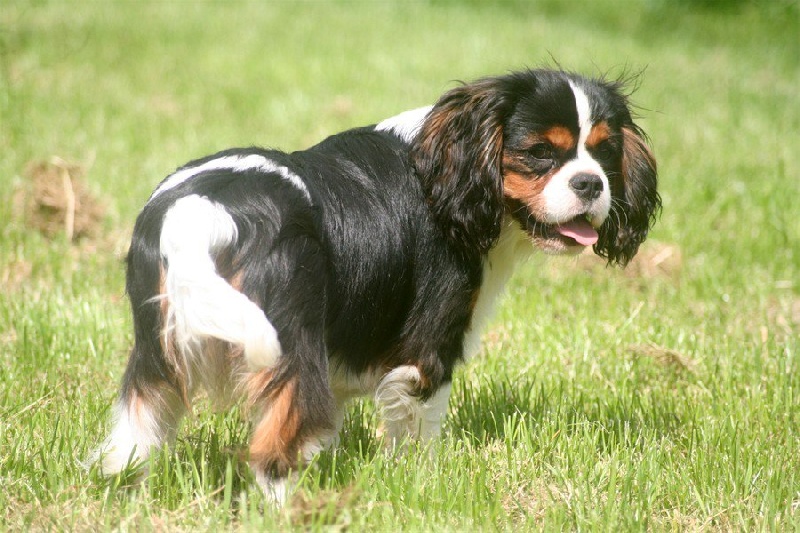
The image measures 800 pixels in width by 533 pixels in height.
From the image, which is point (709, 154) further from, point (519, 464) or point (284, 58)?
point (519, 464)

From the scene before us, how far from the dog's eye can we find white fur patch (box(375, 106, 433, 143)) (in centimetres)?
43

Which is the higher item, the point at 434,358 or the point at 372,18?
the point at 372,18

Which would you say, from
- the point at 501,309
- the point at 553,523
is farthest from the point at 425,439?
the point at 501,309

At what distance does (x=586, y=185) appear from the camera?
3.40 m

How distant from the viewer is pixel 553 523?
9.86ft

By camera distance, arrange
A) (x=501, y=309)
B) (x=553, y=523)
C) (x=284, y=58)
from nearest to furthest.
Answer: (x=553, y=523) < (x=501, y=309) < (x=284, y=58)

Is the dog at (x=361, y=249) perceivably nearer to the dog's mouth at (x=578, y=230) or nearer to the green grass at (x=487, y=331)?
the dog's mouth at (x=578, y=230)

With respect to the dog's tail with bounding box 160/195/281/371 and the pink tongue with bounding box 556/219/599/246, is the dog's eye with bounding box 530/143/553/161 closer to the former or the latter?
the pink tongue with bounding box 556/219/599/246

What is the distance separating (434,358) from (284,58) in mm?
8135

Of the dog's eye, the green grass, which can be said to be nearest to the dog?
the dog's eye

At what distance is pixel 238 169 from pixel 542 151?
1103mm

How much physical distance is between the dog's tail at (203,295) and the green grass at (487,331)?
0.45 metres

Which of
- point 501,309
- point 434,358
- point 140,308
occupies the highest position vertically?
point 140,308

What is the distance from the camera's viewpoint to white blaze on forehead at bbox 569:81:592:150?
3477 millimetres
